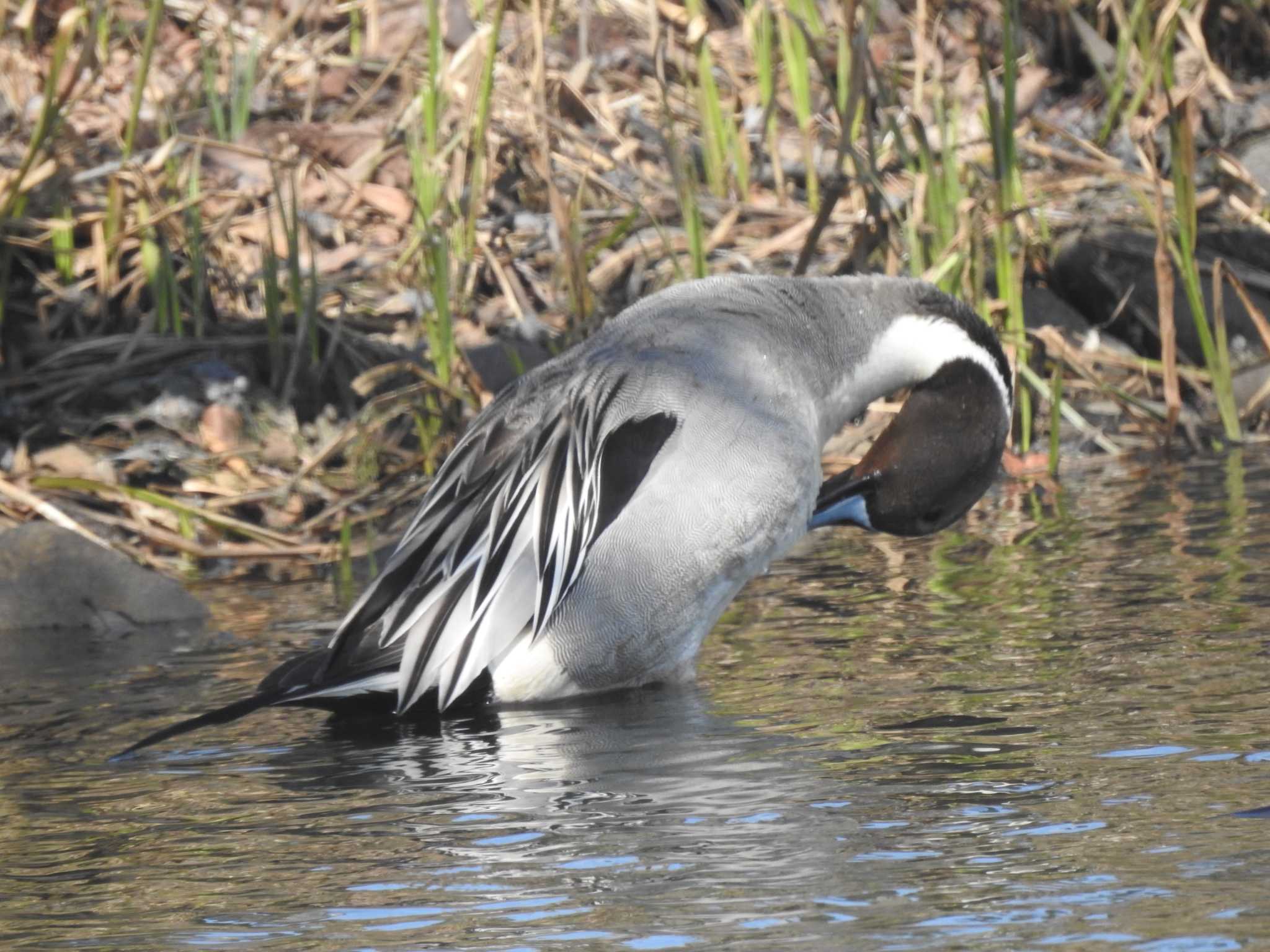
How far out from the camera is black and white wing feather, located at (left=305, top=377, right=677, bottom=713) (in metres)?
3.68

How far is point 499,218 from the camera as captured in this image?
755cm

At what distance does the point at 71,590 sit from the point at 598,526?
5.59 ft

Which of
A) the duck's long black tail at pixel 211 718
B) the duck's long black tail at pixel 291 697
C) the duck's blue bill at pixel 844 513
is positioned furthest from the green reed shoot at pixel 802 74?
the duck's long black tail at pixel 211 718

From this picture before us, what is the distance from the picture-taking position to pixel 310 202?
7.75 metres

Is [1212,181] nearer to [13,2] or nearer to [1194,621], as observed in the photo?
[1194,621]

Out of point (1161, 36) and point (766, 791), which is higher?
point (1161, 36)

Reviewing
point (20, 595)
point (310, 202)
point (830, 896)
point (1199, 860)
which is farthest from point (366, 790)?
point (310, 202)

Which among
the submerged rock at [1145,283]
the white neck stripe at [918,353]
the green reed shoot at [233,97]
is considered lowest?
the white neck stripe at [918,353]

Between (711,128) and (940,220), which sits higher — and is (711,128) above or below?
above

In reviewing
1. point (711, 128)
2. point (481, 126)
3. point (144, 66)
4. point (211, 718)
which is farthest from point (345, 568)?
point (711, 128)

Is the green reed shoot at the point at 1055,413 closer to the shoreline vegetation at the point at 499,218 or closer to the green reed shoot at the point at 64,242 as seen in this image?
the shoreline vegetation at the point at 499,218

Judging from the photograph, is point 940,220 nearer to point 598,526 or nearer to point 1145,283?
point 1145,283

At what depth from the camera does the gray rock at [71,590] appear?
4.89 m

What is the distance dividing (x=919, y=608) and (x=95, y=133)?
16.2ft
